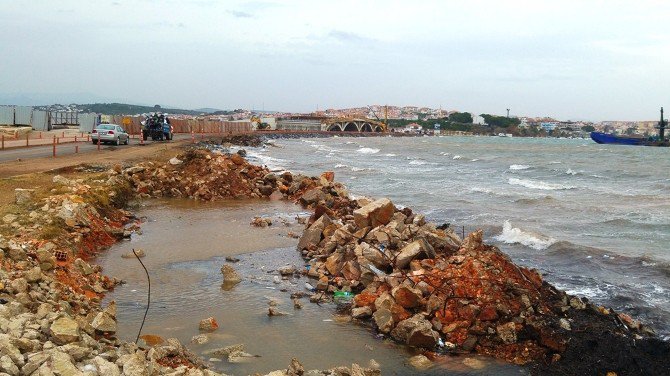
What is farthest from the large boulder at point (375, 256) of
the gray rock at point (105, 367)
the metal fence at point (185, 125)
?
the metal fence at point (185, 125)

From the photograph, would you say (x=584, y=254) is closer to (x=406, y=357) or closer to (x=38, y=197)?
(x=406, y=357)

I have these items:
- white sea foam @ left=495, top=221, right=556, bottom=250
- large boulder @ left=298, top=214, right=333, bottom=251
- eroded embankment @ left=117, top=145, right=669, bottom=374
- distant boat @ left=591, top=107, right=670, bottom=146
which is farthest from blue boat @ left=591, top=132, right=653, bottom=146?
eroded embankment @ left=117, top=145, right=669, bottom=374

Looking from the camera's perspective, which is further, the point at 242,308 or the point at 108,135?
the point at 108,135

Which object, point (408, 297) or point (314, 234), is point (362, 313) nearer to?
point (408, 297)

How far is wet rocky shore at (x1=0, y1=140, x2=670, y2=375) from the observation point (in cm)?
608

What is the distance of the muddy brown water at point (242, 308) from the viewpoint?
7617 millimetres

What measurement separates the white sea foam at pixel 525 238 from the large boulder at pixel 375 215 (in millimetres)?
4069

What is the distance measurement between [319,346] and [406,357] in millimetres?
1180

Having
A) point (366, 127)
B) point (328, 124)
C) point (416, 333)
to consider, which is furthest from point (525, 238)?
point (366, 127)

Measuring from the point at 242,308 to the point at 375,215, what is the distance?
15.2 ft

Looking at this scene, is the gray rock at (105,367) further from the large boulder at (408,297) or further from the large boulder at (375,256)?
the large boulder at (375,256)

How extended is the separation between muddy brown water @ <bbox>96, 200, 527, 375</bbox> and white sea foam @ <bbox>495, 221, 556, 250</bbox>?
5.81 metres

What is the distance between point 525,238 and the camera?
51.6 feet

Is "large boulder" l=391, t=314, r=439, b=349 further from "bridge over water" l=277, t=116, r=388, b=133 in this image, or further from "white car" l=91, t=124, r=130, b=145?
→ "bridge over water" l=277, t=116, r=388, b=133
